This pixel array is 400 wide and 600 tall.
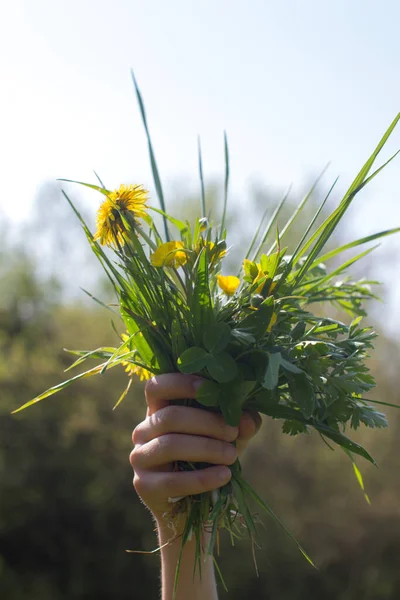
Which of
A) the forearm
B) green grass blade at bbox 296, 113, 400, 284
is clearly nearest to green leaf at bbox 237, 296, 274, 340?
green grass blade at bbox 296, 113, 400, 284

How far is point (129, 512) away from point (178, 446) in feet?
13.0

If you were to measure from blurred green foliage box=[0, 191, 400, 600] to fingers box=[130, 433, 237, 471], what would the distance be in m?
3.75

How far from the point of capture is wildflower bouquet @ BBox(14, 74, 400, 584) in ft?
2.61

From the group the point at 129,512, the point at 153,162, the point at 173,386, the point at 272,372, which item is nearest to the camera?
the point at 272,372

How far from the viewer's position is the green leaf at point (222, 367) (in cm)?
77

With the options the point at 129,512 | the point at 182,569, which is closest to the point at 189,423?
the point at 182,569

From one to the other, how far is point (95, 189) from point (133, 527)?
4.03 m

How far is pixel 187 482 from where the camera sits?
2.66 ft

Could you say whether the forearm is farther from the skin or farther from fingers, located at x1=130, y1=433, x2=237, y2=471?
fingers, located at x1=130, y1=433, x2=237, y2=471

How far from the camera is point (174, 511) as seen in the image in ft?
2.85

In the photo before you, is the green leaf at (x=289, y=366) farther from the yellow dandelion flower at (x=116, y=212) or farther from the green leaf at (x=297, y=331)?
the yellow dandelion flower at (x=116, y=212)

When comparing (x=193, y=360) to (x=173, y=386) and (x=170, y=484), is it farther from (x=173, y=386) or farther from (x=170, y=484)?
(x=170, y=484)

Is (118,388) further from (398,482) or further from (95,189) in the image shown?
(95,189)

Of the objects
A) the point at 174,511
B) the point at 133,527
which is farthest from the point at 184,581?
the point at 133,527
